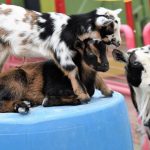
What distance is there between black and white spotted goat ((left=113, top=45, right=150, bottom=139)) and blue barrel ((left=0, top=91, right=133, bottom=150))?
0.37 ft

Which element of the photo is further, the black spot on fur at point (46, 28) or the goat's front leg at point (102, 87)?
the goat's front leg at point (102, 87)

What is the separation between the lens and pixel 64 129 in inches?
72.2

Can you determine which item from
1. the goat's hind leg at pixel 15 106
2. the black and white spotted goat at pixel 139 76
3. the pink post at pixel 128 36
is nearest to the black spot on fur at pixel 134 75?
the black and white spotted goat at pixel 139 76

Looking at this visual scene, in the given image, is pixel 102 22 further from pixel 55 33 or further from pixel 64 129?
pixel 64 129

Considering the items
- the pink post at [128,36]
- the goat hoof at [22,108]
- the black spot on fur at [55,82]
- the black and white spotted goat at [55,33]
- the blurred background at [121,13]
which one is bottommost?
the blurred background at [121,13]

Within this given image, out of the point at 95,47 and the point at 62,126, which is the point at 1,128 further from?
the point at 95,47

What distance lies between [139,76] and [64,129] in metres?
0.36

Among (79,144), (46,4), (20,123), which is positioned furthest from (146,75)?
(46,4)

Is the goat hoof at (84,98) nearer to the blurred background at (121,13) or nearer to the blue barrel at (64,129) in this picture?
the blue barrel at (64,129)

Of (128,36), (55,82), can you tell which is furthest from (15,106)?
(128,36)

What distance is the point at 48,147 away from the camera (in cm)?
183

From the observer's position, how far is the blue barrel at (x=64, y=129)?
182cm

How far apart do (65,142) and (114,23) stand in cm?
49

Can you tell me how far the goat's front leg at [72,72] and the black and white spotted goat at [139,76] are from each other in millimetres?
182
